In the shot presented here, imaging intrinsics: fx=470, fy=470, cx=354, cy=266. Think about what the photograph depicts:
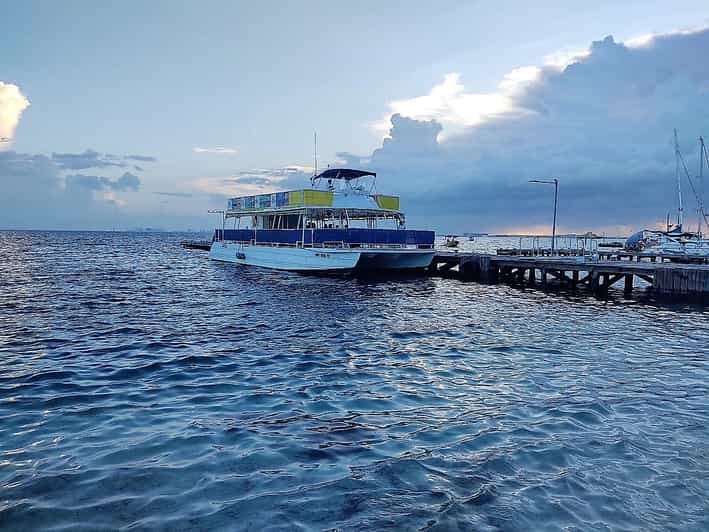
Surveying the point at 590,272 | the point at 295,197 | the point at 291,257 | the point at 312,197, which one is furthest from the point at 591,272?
the point at 295,197

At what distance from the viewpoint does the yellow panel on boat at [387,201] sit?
39594 mm

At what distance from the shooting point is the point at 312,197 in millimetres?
37312

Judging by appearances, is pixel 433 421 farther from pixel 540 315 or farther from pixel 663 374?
pixel 540 315

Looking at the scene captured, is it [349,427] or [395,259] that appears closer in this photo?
[349,427]

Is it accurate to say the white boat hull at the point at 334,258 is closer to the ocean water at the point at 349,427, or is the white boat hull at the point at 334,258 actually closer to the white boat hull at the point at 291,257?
the white boat hull at the point at 291,257

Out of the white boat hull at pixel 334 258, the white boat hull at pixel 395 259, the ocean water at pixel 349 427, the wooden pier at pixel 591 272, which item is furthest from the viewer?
the white boat hull at pixel 395 259

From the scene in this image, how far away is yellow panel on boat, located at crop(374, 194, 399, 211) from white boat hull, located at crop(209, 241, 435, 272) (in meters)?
4.85

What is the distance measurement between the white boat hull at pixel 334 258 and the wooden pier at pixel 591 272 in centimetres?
449

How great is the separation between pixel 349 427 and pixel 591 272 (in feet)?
96.1

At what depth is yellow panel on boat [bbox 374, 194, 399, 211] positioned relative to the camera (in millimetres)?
39594

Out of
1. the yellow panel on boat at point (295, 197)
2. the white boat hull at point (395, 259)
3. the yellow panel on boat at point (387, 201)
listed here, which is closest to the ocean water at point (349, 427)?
the white boat hull at point (395, 259)

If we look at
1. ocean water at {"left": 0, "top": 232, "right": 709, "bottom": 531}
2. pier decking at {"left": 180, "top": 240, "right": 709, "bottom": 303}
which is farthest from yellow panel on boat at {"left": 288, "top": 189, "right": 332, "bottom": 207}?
ocean water at {"left": 0, "top": 232, "right": 709, "bottom": 531}

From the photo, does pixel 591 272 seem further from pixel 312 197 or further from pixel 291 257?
pixel 291 257

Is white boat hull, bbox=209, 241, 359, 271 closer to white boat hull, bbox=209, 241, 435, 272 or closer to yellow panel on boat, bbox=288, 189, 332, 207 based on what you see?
white boat hull, bbox=209, 241, 435, 272
